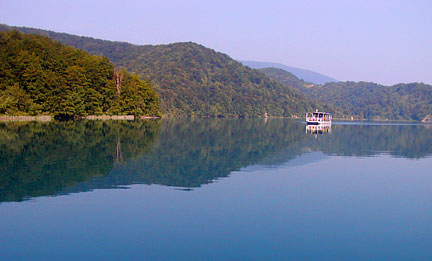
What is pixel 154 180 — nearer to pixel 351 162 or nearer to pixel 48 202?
pixel 48 202

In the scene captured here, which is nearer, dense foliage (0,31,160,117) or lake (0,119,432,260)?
lake (0,119,432,260)

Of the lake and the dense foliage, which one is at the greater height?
the dense foliage

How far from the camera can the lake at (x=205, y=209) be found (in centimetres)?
923

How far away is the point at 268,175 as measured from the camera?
1964cm

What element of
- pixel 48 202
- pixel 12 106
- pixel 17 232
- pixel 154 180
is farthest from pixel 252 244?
pixel 12 106

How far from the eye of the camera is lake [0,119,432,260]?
923 cm

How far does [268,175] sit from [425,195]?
6.84 m

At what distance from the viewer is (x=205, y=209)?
1261 centimetres

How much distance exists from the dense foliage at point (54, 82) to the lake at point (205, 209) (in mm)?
47812

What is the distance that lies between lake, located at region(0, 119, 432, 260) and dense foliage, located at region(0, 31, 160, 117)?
47812mm

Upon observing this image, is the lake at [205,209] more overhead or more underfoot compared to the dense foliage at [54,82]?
more underfoot

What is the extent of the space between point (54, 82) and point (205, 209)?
64654 mm

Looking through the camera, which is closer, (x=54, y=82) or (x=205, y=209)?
(x=205, y=209)

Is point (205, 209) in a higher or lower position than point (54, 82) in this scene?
lower
